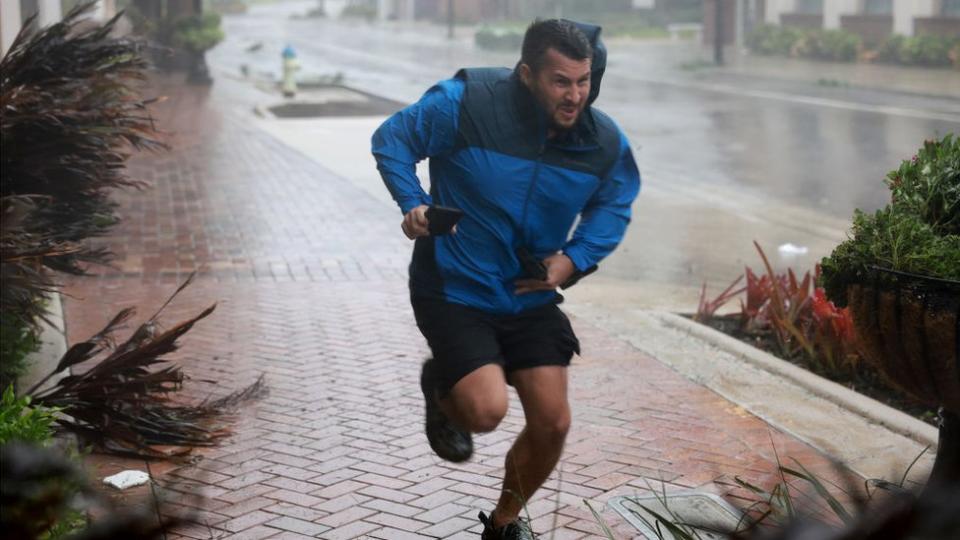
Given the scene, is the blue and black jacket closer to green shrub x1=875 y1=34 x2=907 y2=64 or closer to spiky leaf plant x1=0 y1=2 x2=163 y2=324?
spiky leaf plant x1=0 y1=2 x2=163 y2=324

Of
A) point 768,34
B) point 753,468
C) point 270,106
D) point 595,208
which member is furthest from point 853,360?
point 768,34

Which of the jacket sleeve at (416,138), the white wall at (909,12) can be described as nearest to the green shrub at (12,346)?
the jacket sleeve at (416,138)

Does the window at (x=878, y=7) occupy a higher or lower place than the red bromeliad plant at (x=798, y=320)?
higher

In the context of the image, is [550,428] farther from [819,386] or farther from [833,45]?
[833,45]

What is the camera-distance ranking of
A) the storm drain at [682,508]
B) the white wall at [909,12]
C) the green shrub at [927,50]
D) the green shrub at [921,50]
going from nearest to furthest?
the storm drain at [682,508] < the green shrub at [921,50] < the green shrub at [927,50] < the white wall at [909,12]

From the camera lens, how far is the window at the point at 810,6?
4150 centimetres

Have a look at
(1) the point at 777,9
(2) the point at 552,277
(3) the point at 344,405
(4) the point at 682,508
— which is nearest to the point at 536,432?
(2) the point at 552,277

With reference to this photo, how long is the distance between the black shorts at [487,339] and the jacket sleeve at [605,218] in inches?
8.8

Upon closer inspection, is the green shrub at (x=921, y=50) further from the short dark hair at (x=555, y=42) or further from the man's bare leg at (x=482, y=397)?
the man's bare leg at (x=482, y=397)

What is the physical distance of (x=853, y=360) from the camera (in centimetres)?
689

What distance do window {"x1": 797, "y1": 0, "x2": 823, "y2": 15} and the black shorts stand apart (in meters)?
39.2

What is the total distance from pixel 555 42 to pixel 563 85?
0.14 m

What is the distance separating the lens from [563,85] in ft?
13.8

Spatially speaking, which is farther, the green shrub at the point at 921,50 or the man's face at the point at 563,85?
the green shrub at the point at 921,50
